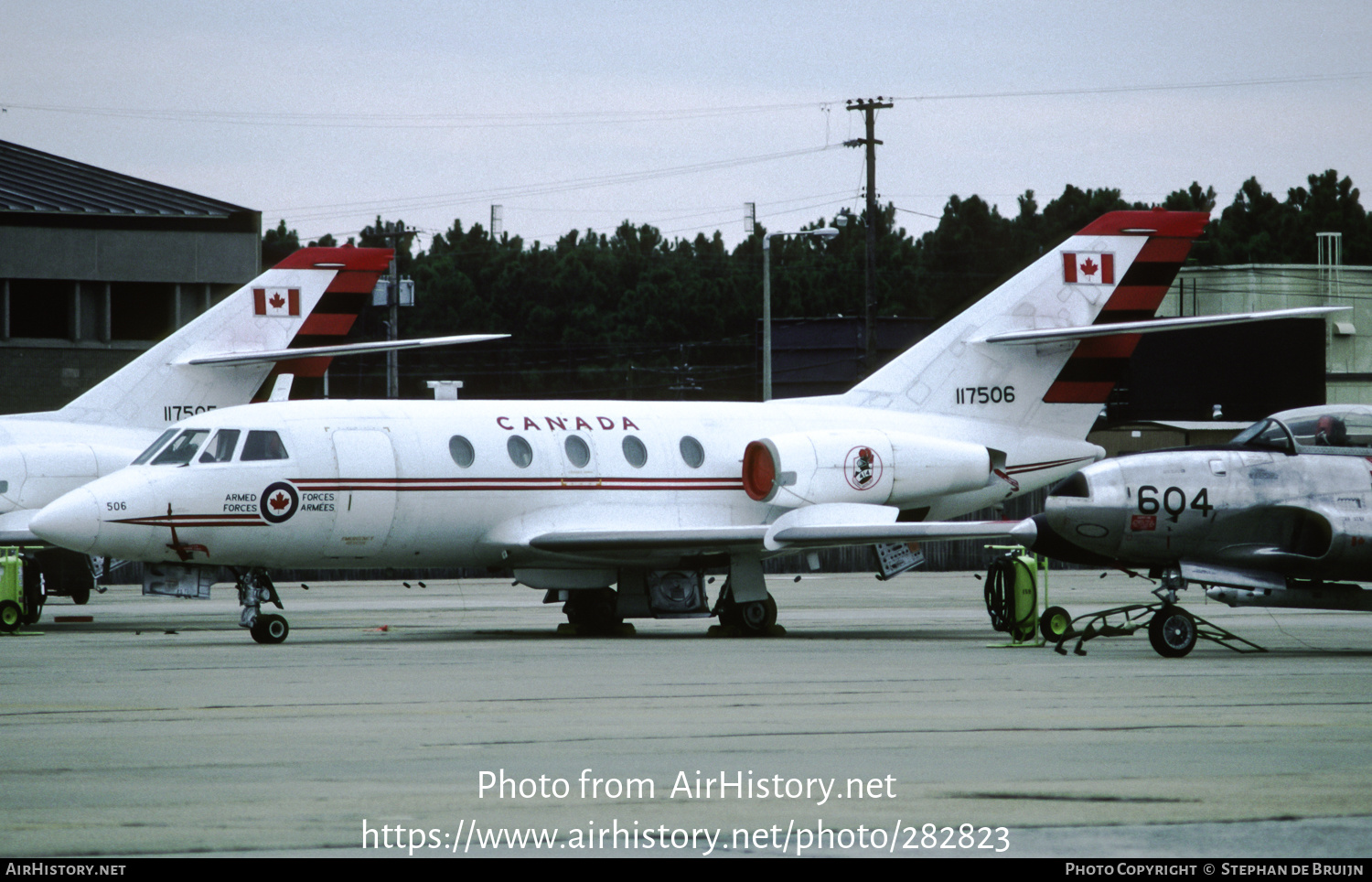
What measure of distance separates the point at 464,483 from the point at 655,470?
254cm

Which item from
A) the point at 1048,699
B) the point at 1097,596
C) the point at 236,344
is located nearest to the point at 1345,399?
the point at 1097,596

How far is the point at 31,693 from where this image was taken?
12.7 metres

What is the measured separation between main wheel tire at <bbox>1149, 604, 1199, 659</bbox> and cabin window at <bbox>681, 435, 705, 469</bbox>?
23.5 ft

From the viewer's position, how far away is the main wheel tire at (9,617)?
2081 centimetres

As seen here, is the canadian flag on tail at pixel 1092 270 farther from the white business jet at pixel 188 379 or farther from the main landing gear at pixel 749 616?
the white business jet at pixel 188 379

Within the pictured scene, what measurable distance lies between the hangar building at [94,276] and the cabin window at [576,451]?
23644mm

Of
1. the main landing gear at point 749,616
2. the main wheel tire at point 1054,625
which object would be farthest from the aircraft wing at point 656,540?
the main wheel tire at point 1054,625

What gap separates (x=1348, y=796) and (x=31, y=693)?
9243 mm

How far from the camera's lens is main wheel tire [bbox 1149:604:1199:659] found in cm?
1570

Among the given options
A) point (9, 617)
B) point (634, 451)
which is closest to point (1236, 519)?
point (634, 451)

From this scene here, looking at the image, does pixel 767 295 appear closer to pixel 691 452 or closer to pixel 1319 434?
pixel 691 452

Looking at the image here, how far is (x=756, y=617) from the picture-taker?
20.1 meters

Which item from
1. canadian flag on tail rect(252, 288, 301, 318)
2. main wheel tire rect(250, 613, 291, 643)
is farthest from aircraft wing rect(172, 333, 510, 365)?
main wheel tire rect(250, 613, 291, 643)

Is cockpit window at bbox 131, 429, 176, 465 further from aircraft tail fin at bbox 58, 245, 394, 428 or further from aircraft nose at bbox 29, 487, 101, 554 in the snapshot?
aircraft tail fin at bbox 58, 245, 394, 428
